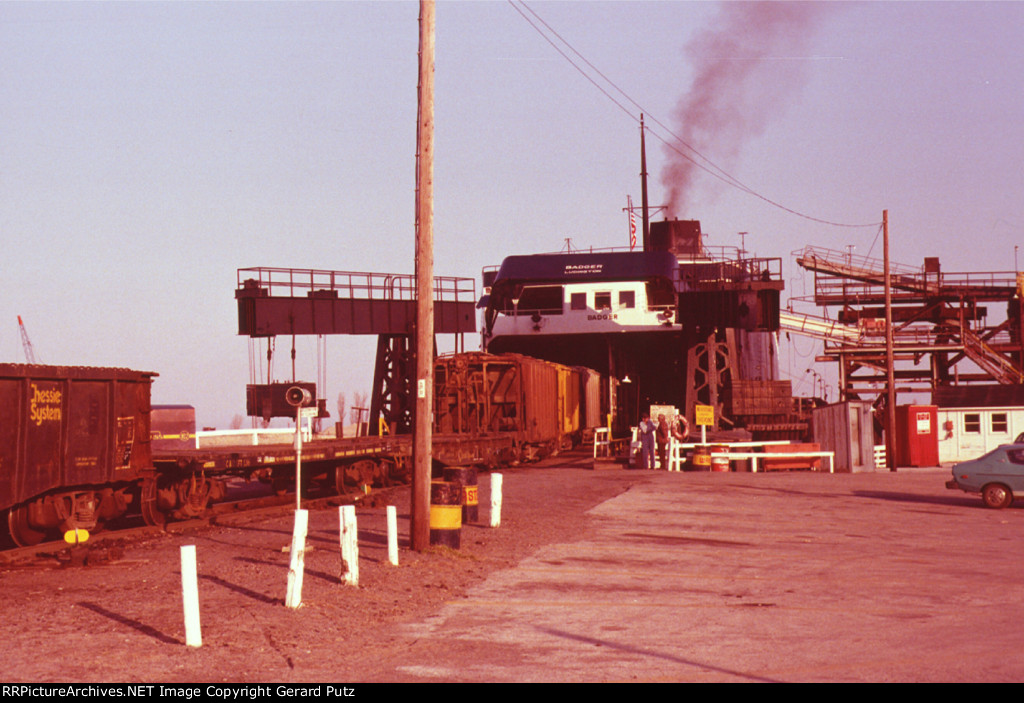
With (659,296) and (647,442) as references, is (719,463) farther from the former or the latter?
(659,296)

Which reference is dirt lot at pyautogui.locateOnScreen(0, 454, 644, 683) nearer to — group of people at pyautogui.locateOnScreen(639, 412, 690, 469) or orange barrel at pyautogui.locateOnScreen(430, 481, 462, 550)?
orange barrel at pyautogui.locateOnScreen(430, 481, 462, 550)

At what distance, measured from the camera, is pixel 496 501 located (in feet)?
65.8

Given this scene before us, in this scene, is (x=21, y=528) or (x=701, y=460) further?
(x=701, y=460)

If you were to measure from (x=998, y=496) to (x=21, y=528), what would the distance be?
1982 centimetres

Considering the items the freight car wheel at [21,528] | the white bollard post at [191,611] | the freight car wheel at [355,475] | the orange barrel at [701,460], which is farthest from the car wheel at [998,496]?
the white bollard post at [191,611]

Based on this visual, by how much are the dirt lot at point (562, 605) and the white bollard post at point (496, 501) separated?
1.54ft

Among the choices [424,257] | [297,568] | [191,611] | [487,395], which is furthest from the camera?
[487,395]

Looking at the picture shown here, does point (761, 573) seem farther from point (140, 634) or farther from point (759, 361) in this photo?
point (759, 361)

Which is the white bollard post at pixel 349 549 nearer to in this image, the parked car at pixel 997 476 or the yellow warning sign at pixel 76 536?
the yellow warning sign at pixel 76 536

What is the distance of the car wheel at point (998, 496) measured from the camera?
24.8 meters

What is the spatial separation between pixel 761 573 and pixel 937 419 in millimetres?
33224

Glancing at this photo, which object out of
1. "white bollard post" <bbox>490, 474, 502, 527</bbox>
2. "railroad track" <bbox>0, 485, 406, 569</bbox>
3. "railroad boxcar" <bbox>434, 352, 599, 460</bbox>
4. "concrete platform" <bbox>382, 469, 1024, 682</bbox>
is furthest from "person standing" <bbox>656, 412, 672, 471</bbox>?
"white bollard post" <bbox>490, 474, 502, 527</bbox>

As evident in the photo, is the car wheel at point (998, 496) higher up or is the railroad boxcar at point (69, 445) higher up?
the railroad boxcar at point (69, 445)

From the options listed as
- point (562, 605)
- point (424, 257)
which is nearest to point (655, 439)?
point (424, 257)
